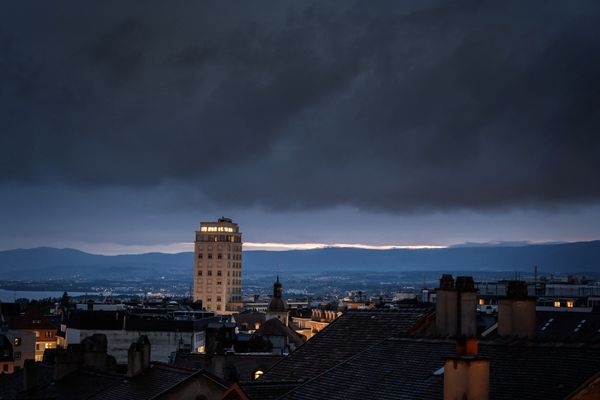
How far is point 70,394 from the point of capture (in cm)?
5400

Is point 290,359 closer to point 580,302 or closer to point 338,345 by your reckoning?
point 338,345

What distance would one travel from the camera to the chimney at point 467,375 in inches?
993

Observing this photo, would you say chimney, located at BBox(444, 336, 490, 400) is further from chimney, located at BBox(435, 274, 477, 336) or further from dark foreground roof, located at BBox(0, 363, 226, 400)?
dark foreground roof, located at BBox(0, 363, 226, 400)

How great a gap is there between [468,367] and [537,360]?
156 inches

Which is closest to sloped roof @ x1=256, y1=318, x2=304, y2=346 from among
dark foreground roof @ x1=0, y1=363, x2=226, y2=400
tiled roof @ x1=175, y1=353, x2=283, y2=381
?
tiled roof @ x1=175, y1=353, x2=283, y2=381

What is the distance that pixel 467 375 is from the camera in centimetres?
2528

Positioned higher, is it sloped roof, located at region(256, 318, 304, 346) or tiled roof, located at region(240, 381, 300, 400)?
tiled roof, located at region(240, 381, 300, 400)

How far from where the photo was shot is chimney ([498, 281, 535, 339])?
108ft

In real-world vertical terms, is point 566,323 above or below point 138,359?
above

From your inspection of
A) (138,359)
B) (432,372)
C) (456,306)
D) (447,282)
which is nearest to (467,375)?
(432,372)

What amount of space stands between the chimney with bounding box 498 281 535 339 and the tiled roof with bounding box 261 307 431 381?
8.43 m

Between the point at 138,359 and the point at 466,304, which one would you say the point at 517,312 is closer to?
the point at 466,304

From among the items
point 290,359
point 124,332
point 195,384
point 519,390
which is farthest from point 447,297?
point 124,332

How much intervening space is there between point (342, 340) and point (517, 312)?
519 inches
